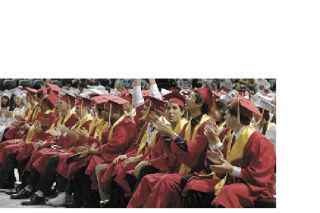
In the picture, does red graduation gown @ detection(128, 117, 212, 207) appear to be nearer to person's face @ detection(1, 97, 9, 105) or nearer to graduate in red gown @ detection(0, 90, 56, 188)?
graduate in red gown @ detection(0, 90, 56, 188)

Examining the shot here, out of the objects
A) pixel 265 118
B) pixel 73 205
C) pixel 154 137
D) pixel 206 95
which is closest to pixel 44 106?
pixel 73 205

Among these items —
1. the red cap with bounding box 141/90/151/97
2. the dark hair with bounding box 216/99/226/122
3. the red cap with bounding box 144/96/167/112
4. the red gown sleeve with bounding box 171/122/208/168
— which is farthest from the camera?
the red cap with bounding box 141/90/151/97

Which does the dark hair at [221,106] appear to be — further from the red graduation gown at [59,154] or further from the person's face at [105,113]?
the red graduation gown at [59,154]

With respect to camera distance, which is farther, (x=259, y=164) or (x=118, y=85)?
(x=118, y=85)

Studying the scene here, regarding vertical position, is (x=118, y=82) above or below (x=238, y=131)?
above

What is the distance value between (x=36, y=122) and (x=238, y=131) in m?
3.18

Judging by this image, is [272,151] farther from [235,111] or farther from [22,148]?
[22,148]

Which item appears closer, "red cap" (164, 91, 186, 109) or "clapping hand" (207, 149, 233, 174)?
"clapping hand" (207, 149, 233, 174)

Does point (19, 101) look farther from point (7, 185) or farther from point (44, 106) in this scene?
point (7, 185)

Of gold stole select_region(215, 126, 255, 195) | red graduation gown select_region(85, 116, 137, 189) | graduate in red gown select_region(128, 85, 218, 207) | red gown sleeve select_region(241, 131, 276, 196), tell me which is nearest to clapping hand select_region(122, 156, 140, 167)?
red graduation gown select_region(85, 116, 137, 189)

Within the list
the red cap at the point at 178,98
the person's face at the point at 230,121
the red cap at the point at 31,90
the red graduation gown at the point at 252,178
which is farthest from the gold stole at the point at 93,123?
the red graduation gown at the point at 252,178

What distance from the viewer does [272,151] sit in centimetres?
504

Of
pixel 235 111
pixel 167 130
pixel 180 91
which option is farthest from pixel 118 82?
pixel 235 111

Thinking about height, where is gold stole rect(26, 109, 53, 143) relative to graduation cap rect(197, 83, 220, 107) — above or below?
below
